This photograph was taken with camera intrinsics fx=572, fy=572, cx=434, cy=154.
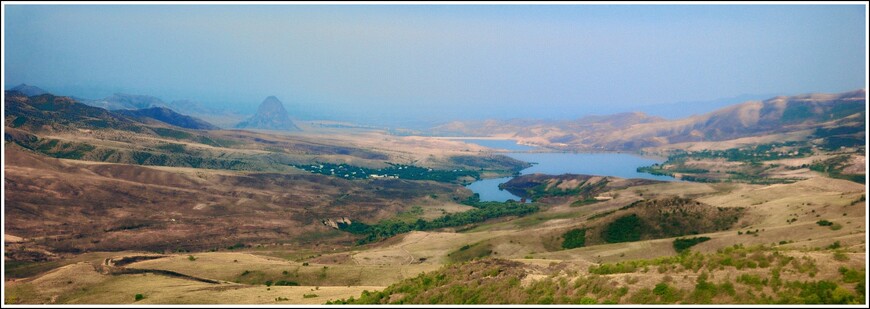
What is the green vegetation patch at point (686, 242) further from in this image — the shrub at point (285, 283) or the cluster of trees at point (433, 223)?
the cluster of trees at point (433, 223)

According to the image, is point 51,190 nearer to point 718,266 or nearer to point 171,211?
point 171,211

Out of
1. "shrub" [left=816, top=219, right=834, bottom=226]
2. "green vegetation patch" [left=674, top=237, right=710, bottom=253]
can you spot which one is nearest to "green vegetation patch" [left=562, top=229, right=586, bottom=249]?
"green vegetation patch" [left=674, top=237, right=710, bottom=253]

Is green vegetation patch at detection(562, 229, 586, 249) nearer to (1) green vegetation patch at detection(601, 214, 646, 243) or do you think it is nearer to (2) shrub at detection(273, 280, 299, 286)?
(1) green vegetation patch at detection(601, 214, 646, 243)

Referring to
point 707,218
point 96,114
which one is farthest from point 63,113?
point 707,218

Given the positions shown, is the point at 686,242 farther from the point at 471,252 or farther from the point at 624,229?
the point at 471,252

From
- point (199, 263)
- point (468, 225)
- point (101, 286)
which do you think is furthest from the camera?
point (468, 225)

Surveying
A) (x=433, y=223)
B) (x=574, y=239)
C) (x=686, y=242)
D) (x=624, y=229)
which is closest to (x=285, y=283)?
(x=574, y=239)

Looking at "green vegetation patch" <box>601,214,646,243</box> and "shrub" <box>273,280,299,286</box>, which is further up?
"green vegetation patch" <box>601,214,646,243</box>

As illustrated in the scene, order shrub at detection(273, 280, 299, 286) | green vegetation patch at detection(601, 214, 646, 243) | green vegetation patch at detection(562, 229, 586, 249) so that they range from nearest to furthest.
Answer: shrub at detection(273, 280, 299, 286), green vegetation patch at detection(562, 229, 586, 249), green vegetation patch at detection(601, 214, 646, 243)

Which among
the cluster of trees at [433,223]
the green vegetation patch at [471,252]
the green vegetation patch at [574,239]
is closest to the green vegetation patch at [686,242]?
the green vegetation patch at [574,239]

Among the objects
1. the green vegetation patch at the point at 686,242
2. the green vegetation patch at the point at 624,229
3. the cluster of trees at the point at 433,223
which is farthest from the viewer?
the cluster of trees at the point at 433,223

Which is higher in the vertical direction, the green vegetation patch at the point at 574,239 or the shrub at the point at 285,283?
the green vegetation patch at the point at 574,239
